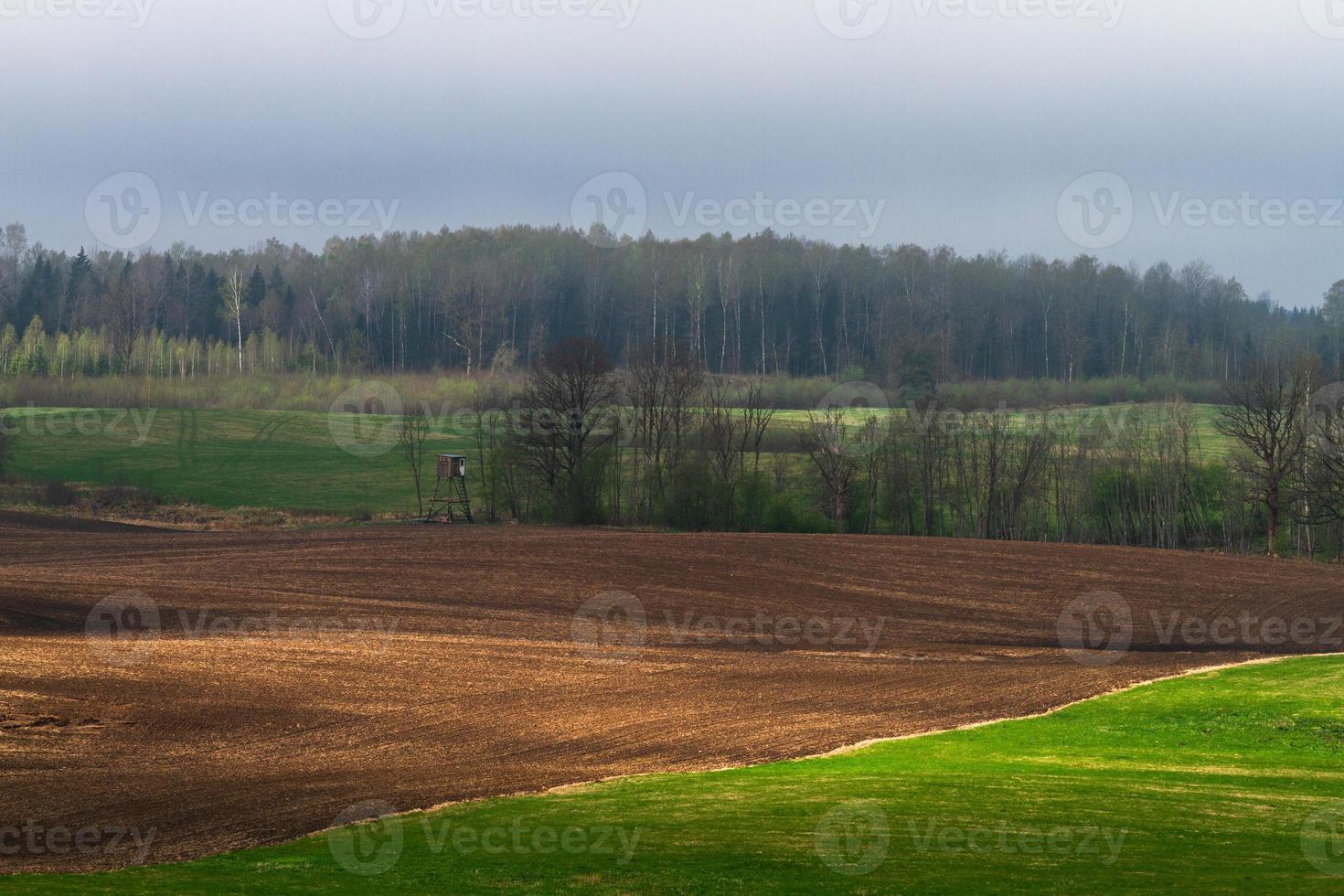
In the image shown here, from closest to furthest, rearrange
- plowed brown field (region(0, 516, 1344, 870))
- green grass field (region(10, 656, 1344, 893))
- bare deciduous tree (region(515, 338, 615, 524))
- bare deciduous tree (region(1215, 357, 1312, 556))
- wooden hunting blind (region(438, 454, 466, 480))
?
green grass field (region(10, 656, 1344, 893)), plowed brown field (region(0, 516, 1344, 870)), wooden hunting blind (region(438, 454, 466, 480)), bare deciduous tree (region(1215, 357, 1312, 556)), bare deciduous tree (region(515, 338, 615, 524))

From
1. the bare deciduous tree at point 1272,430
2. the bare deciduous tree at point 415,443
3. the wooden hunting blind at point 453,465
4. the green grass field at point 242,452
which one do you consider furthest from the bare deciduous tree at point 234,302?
the bare deciduous tree at point 1272,430

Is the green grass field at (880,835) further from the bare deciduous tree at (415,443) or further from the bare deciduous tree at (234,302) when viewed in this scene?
the bare deciduous tree at (234,302)

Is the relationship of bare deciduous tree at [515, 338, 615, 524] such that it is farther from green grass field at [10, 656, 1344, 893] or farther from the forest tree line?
green grass field at [10, 656, 1344, 893]

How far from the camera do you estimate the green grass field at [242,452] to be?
76.3 m

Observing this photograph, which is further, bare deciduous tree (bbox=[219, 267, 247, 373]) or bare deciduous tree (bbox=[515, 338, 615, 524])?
bare deciduous tree (bbox=[219, 267, 247, 373])

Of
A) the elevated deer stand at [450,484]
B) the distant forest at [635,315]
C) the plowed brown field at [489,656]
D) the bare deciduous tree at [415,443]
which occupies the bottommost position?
the plowed brown field at [489,656]

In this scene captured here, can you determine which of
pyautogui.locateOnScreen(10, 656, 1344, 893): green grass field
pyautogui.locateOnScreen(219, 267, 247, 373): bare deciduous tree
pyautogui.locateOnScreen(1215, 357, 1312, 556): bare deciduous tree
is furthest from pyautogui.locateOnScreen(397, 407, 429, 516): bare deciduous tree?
pyautogui.locateOnScreen(10, 656, 1344, 893): green grass field

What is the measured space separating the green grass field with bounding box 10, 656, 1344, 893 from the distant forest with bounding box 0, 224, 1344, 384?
94.8m

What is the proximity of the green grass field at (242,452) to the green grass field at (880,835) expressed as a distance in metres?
55.9

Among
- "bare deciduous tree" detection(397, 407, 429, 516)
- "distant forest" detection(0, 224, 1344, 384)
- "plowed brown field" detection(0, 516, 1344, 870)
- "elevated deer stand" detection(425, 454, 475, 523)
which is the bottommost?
"plowed brown field" detection(0, 516, 1344, 870)

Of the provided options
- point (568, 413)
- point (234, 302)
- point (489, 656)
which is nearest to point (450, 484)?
point (568, 413)

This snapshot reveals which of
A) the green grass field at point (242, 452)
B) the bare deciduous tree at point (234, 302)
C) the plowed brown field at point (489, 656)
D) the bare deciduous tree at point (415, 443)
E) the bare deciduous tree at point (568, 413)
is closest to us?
the plowed brown field at point (489, 656)

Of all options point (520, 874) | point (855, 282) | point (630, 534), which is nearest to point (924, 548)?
point (630, 534)

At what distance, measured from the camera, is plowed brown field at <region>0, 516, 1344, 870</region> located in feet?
64.0
